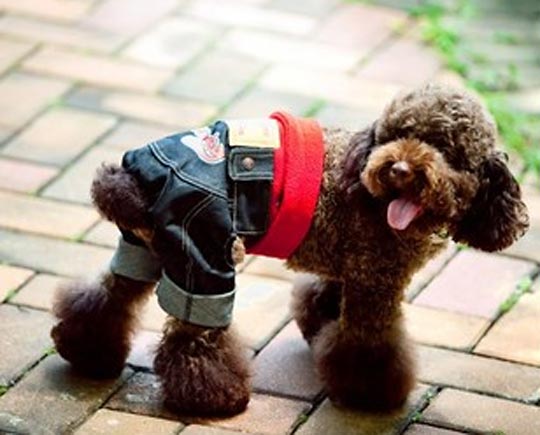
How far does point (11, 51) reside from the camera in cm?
529

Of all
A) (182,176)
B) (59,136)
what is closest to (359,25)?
(59,136)

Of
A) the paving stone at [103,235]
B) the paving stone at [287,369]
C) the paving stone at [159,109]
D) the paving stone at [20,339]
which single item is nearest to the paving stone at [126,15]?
the paving stone at [159,109]

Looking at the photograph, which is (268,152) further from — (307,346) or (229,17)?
(229,17)

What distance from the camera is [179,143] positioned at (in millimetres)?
3396

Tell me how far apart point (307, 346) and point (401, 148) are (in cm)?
77

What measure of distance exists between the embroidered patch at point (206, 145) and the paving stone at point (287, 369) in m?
0.57

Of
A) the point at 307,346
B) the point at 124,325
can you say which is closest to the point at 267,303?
the point at 307,346

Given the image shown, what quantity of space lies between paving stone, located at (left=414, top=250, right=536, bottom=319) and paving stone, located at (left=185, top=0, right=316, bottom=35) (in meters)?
1.55

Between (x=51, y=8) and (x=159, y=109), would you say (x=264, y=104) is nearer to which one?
(x=159, y=109)

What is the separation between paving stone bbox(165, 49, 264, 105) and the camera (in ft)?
16.6

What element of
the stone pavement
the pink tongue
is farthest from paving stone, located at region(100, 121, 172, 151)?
the pink tongue

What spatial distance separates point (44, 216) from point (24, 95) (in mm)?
790

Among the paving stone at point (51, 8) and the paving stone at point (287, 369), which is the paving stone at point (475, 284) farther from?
the paving stone at point (51, 8)

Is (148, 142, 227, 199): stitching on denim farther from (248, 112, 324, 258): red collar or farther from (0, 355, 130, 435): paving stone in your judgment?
(0, 355, 130, 435): paving stone
